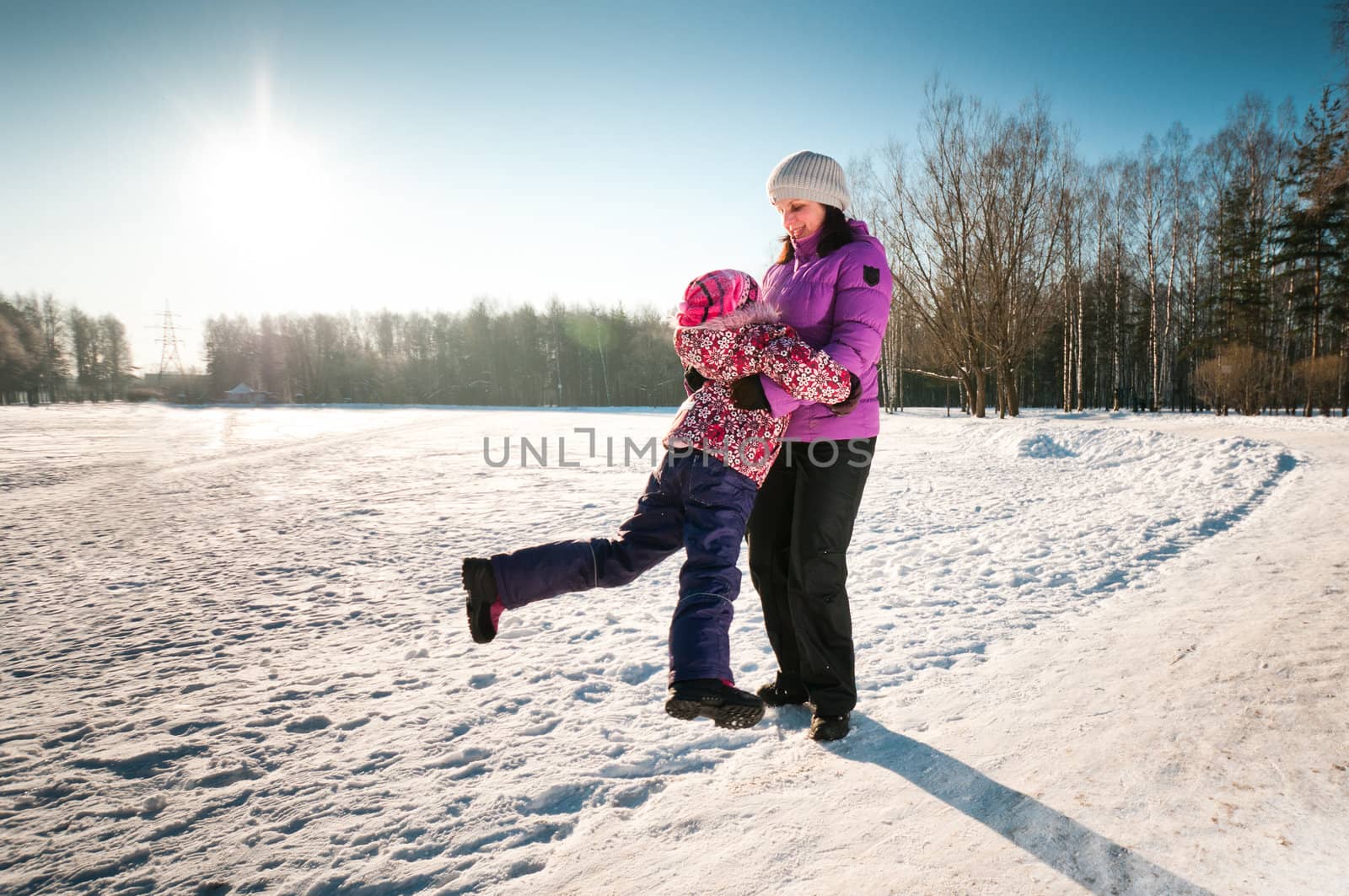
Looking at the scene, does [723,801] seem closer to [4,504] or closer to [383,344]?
[4,504]

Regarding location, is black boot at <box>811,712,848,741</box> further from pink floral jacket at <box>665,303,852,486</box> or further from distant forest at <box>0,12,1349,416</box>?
distant forest at <box>0,12,1349,416</box>

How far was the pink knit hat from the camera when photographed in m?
1.85

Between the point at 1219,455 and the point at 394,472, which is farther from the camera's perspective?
the point at 394,472

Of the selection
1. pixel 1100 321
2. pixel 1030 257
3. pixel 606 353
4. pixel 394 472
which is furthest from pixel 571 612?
pixel 606 353

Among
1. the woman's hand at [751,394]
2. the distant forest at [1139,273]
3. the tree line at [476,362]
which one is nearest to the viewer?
the woman's hand at [751,394]

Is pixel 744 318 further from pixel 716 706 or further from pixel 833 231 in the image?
pixel 716 706

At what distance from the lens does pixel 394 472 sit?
1038 centimetres

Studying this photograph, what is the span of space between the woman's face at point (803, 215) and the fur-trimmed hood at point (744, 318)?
430 mm

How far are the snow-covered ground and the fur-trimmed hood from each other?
149 cm

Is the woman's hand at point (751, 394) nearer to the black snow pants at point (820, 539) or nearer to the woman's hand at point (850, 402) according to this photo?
the woman's hand at point (850, 402)

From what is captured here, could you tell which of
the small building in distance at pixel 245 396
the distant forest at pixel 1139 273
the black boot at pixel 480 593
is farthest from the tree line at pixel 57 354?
the black boot at pixel 480 593

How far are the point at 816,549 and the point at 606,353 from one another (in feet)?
198

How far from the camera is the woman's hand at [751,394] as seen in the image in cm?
185

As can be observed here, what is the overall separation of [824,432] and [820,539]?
38 cm
